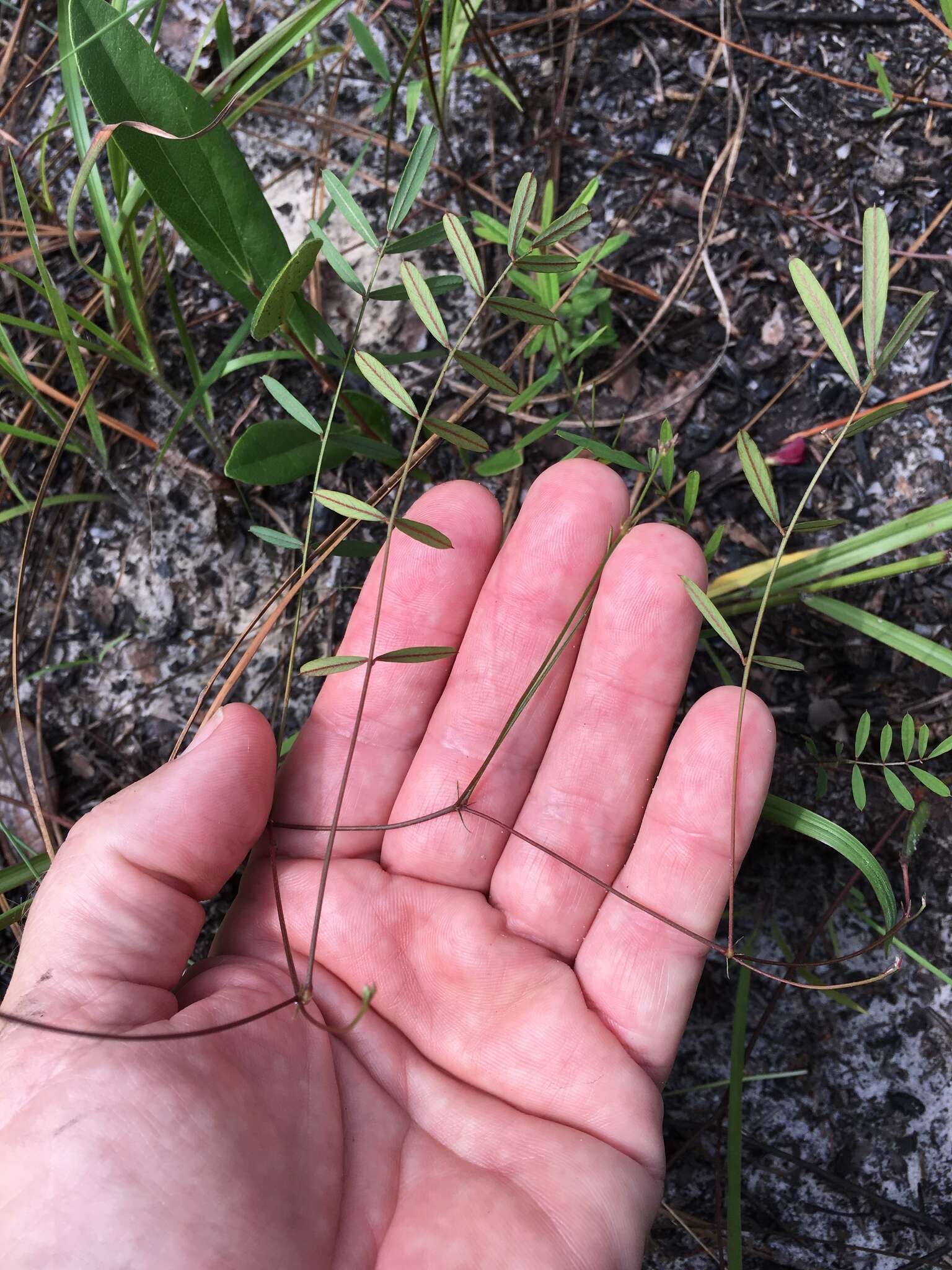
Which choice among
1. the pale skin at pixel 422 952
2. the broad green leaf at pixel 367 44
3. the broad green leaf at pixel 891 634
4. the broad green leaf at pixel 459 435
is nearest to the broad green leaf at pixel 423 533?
the broad green leaf at pixel 459 435

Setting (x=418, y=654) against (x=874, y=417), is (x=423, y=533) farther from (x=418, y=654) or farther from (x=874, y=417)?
(x=874, y=417)

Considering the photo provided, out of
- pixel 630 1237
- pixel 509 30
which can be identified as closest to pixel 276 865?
pixel 630 1237

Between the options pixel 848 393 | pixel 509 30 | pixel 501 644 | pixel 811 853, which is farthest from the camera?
pixel 509 30

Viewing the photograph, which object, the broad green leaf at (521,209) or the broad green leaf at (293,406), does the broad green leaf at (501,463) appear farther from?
the broad green leaf at (521,209)

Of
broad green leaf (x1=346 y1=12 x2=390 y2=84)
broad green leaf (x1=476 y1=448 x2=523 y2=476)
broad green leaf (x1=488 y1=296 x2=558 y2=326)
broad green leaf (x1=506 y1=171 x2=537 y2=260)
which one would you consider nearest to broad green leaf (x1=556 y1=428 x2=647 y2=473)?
broad green leaf (x1=476 y1=448 x2=523 y2=476)

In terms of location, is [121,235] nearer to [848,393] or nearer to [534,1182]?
[848,393]

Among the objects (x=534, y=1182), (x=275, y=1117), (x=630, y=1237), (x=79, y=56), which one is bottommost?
(x=630, y=1237)

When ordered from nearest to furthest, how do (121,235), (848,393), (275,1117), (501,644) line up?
(275,1117) → (501,644) → (121,235) → (848,393)
